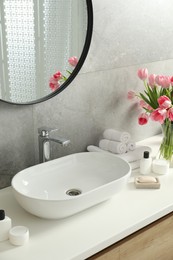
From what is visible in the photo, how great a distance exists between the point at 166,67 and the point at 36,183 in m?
1.16

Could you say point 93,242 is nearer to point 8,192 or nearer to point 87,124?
point 8,192

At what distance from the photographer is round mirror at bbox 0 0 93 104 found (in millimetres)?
1691

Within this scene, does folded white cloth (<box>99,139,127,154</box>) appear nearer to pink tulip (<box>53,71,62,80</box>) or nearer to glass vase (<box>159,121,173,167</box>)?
glass vase (<box>159,121,173,167</box>)

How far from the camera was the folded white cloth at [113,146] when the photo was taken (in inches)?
79.7

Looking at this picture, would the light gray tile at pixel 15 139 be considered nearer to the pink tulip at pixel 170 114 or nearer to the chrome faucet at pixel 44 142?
the chrome faucet at pixel 44 142

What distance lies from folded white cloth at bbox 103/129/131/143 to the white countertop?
30cm

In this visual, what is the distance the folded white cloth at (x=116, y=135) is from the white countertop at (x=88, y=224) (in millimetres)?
302

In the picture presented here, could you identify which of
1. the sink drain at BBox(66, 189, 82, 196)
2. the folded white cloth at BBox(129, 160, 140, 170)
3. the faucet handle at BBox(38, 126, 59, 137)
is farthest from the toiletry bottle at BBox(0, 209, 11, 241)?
the folded white cloth at BBox(129, 160, 140, 170)

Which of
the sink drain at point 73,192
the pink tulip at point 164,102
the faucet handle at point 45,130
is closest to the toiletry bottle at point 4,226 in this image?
the sink drain at point 73,192

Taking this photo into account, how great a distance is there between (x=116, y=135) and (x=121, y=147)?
7 centimetres

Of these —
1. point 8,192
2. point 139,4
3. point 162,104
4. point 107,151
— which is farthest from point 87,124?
point 139,4

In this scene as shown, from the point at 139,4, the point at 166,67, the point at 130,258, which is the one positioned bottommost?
the point at 130,258

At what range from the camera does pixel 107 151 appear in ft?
6.79

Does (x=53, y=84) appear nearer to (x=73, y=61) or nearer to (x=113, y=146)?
(x=73, y=61)
